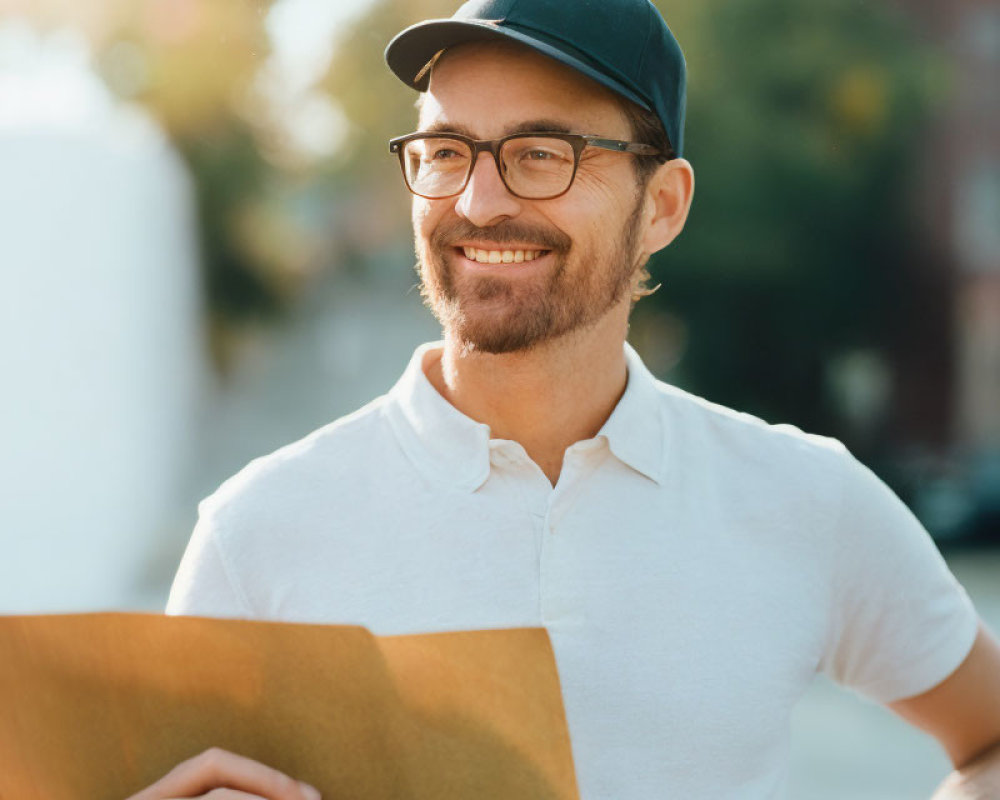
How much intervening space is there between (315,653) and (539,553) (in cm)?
40

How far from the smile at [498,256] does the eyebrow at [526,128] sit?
0.14 m

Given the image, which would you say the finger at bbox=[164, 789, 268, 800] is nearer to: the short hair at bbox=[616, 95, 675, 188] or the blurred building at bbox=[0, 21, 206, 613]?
the short hair at bbox=[616, 95, 675, 188]

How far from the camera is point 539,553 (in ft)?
5.00

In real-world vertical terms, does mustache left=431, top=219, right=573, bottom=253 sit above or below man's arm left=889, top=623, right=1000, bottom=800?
above

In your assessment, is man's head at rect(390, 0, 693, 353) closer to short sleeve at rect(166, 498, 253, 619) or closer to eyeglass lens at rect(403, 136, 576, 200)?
eyeglass lens at rect(403, 136, 576, 200)

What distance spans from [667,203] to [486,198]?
1.27ft

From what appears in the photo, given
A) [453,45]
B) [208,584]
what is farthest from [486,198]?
[208,584]

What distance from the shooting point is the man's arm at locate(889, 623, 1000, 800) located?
170 cm

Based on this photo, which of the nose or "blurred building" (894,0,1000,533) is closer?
the nose

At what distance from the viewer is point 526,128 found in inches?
61.0

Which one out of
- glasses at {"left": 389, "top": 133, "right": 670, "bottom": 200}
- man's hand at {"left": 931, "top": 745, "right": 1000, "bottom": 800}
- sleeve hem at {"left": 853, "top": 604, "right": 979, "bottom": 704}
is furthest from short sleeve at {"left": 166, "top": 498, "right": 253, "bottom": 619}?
man's hand at {"left": 931, "top": 745, "right": 1000, "bottom": 800}

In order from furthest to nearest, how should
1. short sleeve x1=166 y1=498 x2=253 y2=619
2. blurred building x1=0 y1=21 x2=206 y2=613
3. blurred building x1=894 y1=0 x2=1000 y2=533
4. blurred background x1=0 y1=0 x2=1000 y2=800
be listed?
1. blurred building x1=894 y1=0 x2=1000 y2=533
2. blurred background x1=0 y1=0 x2=1000 y2=800
3. blurred building x1=0 y1=21 x2=206 y2=613
4. short sleeve x1=166 y1=498 x2=253 y2=619

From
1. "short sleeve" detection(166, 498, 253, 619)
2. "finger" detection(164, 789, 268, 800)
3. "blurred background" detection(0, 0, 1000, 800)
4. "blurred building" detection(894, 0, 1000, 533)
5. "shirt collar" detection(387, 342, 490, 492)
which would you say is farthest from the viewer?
"blurred building" detection(894, 0, 1000, 533)

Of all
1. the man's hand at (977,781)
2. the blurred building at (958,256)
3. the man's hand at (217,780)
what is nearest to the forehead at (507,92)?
the man's hand at (217,780)
